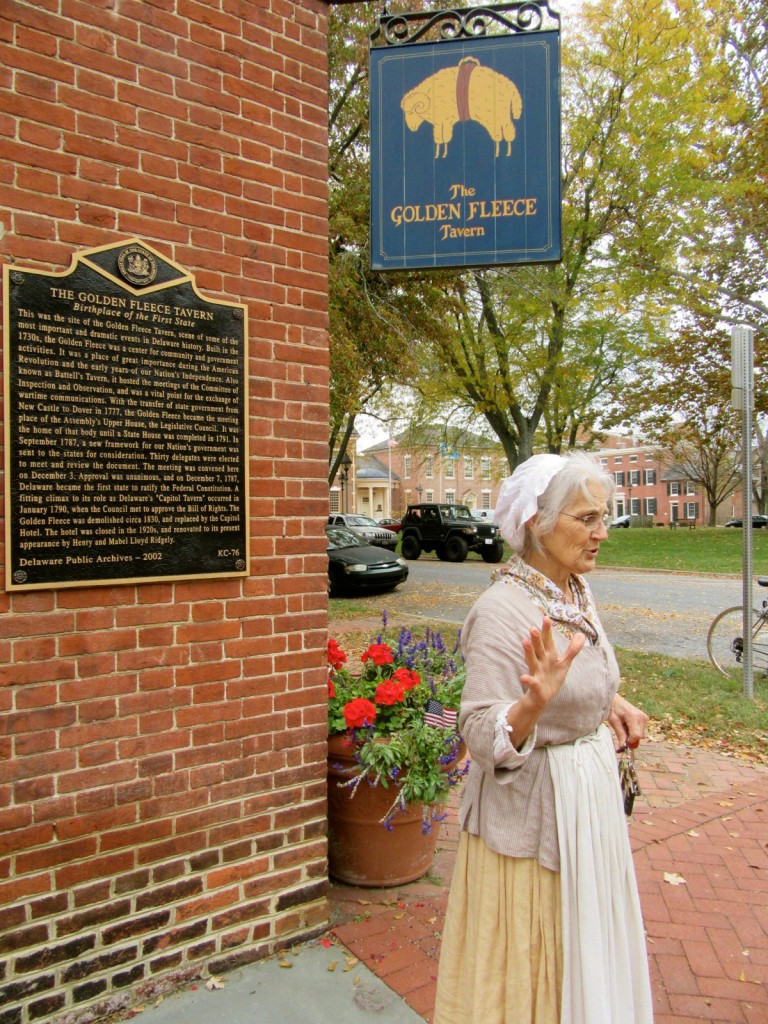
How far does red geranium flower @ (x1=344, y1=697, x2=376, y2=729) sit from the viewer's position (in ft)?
10.1

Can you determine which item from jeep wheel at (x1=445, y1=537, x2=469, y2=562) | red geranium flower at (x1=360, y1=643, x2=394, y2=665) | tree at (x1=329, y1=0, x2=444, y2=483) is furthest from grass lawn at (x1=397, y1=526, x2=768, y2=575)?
red geranium flower at (x1=360, y1=643, x2=394, y2=665)

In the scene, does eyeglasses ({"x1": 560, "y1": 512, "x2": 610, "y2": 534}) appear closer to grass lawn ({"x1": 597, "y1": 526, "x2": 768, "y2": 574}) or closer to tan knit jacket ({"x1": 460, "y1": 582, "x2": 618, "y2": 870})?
tan knit jacket ({"x1": 460, "y1": 582, "x2": 618, "y2": 870})

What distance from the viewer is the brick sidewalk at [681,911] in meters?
2.61

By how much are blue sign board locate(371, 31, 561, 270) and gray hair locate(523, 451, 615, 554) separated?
1616mm

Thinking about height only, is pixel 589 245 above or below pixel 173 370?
above

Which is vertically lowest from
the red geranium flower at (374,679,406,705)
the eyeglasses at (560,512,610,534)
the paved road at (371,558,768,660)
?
the paved road at (371,558,768,660)

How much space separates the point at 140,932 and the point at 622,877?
5.38 feet

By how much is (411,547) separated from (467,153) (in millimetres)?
20918

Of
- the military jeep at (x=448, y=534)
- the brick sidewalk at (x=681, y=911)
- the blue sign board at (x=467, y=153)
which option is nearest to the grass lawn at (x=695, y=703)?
the brick sidewalk at (x=681, y=911)

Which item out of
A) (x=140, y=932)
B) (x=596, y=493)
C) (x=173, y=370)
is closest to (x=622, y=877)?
(x=596, y=493)

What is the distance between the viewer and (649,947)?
9.53 feet

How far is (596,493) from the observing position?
76.8 inches

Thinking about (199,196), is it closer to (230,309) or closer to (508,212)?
(230,309)

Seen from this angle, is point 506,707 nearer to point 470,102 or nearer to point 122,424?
point 122,424
